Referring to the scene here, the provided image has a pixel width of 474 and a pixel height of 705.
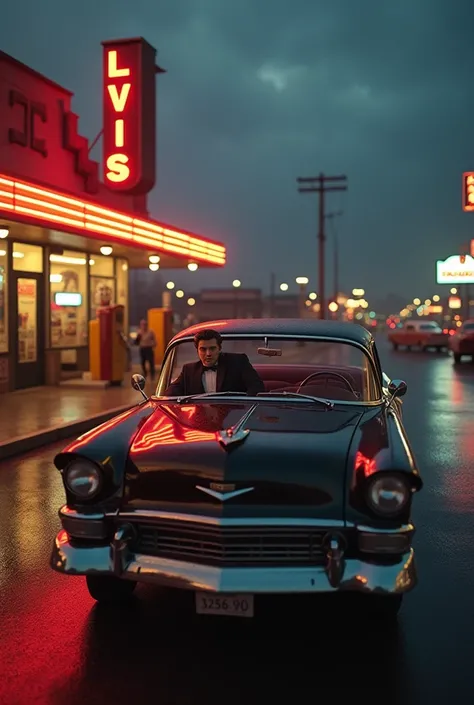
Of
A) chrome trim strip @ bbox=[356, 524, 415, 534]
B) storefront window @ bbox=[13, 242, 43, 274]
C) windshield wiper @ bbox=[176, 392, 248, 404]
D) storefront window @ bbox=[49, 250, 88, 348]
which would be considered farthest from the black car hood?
storefront window @ bbox=[49, 250, 88, 348]

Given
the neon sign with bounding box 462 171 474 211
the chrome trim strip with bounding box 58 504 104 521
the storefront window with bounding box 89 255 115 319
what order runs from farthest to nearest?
the neon sign with bounding box 462 171 474 211
the storefront window with bounding box 89 255 115 319
the chrome trim strip with bounding box 58 504 104 521

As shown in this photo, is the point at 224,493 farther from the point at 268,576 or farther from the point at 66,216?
the point at 66,216

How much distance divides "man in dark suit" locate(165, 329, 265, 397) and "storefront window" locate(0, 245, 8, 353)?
12245 mm

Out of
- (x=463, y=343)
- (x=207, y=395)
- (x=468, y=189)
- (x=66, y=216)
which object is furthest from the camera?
(x=468, y=189)

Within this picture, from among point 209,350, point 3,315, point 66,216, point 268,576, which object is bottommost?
point 268,576

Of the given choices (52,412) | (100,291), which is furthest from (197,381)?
(100,291)

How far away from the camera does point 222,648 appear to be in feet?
13.4

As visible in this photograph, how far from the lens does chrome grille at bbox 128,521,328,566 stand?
387 cm

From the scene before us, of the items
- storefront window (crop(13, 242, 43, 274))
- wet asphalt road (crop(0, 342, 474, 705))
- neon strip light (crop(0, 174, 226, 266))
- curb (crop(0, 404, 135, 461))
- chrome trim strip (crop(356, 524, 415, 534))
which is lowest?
wet asphalt road (crop(0, 342, 474, 705))

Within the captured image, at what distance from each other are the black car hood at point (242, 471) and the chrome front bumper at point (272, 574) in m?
0.23

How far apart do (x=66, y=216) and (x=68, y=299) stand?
5.14 meters

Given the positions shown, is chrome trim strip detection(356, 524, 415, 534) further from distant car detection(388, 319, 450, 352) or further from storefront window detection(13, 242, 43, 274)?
distant car detection(388, 319, 450, 352)

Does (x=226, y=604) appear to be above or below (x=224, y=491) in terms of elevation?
below

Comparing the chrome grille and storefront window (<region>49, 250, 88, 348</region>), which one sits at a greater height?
storefront window (<region>49, 250, 88, 348</region>)
